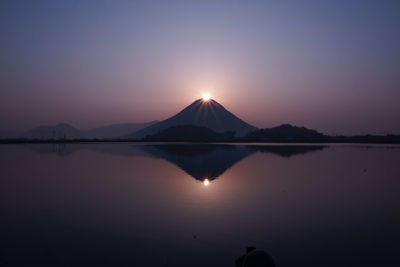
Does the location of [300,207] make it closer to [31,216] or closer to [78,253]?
[78,253]

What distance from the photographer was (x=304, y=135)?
18775 centimetres

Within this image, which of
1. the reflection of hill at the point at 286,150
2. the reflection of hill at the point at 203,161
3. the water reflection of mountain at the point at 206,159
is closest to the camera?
the reflection of hill at the point at 203,161

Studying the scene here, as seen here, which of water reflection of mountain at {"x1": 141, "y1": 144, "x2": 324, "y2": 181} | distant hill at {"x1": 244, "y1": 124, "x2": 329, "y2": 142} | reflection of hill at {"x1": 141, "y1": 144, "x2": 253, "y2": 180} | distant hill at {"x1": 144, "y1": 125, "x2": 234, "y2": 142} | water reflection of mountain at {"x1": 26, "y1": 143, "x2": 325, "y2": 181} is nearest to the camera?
reflection of hill at {"x1": 141, "y1": 144, "x2": 253, "y2": 180}

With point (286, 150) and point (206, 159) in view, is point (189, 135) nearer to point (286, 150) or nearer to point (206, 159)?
point (286, 150)

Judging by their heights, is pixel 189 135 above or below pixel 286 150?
above

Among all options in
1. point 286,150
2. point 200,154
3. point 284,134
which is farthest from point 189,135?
point 200,154

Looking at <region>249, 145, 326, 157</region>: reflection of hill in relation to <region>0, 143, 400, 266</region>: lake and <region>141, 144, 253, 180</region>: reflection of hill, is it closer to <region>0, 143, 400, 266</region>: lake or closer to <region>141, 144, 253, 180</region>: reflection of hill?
<region>141, 144, 253, 180</region>: reflection of hill

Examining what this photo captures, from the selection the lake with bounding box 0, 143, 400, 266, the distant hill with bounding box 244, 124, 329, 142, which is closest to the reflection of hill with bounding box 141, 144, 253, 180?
the lake with bounding box 0, 143, 400, 266

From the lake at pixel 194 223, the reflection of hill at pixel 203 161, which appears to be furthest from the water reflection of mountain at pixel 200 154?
the lake at pixel 194 223

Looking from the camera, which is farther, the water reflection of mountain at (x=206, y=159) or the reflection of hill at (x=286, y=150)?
the reflection of hill at (x=286, y=150)

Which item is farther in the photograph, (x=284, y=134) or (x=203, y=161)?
(x=284, y=134)

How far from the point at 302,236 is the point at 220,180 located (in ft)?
35.0

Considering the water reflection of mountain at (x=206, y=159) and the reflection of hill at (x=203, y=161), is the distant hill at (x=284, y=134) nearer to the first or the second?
the water reflection of mountain at (x=206, y=159)

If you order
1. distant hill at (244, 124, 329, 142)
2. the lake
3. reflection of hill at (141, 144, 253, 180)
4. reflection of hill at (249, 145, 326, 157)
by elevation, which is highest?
distant hill at (244, 124, 329, 142)
